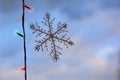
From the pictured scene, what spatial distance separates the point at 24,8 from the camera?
8719mm

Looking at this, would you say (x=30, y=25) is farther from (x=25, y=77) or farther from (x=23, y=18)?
(x=25, y=77)

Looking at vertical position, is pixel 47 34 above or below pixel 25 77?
above

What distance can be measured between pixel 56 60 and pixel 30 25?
614mm

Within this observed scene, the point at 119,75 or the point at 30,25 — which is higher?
the point at 30,25

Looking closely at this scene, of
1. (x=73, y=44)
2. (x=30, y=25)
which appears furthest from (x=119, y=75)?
(x=30, y=25)

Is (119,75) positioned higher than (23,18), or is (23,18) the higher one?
(23,18)

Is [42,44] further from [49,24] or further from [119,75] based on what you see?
[119,75]

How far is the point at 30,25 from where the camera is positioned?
8.77 m

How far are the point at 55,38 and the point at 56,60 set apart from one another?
30cm

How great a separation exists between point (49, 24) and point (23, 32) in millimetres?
369

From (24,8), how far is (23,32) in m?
0.33

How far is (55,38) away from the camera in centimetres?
867

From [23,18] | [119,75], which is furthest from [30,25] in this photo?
[119,75]

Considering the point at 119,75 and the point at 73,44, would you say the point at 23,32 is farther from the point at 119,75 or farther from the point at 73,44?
the point at 119,75
